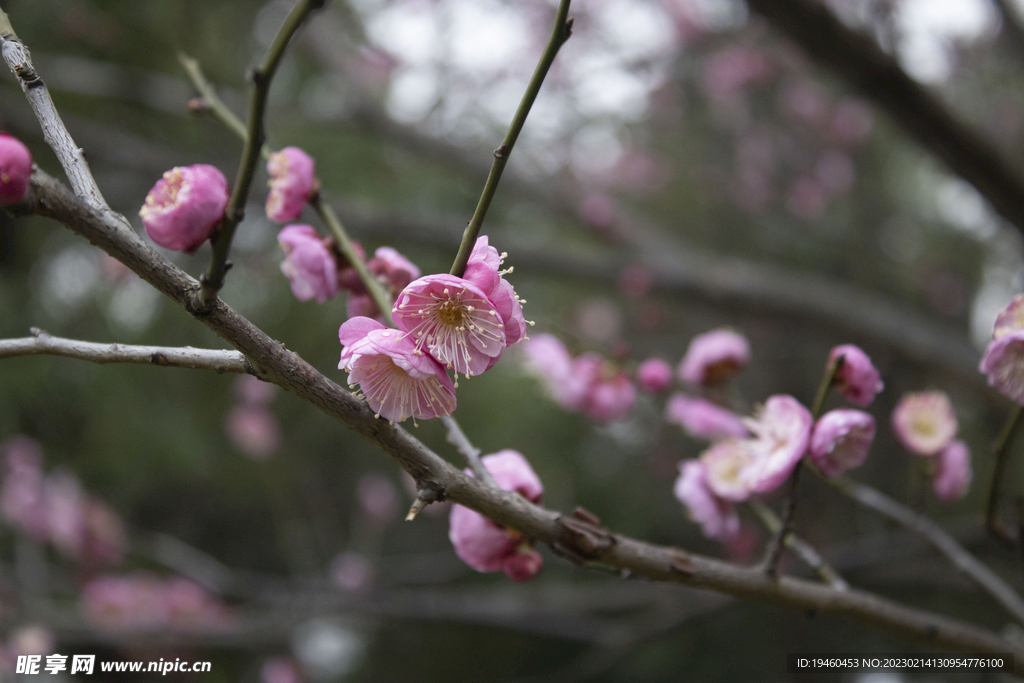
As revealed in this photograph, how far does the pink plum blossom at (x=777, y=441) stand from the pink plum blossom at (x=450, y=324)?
0.40 meters

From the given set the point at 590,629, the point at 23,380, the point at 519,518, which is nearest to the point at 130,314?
the point at 23,380

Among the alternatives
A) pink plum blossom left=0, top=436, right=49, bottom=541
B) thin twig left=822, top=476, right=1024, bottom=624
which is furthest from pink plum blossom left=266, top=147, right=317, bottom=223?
pink plum blossom left=0, top=436, right=49, bottom=541

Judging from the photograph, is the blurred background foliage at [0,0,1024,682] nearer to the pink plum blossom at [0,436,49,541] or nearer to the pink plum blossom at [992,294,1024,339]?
the pink plum blossom at [0,436,49,541]

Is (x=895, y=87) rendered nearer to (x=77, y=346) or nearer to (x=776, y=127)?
(x=77, y=346)

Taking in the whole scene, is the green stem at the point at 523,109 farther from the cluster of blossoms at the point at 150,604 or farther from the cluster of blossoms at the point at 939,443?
the cluster of blossoms at the point at 150,604

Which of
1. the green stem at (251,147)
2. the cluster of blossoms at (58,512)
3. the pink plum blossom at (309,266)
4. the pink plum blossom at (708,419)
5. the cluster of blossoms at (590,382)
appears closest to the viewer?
the green stem at (251,147)

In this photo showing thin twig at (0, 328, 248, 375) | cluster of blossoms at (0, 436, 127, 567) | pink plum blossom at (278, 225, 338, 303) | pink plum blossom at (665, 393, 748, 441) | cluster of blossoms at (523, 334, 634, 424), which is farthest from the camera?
cluster of blossoms at (0, 436, 127, 567)

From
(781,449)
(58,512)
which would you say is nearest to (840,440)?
(781,449)

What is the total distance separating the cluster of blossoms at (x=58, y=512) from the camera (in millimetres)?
2488

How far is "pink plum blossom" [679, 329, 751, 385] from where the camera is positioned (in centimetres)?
113

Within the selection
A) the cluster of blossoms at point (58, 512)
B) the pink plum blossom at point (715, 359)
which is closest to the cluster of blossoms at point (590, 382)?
the pink plum blossom at point (715, 359)

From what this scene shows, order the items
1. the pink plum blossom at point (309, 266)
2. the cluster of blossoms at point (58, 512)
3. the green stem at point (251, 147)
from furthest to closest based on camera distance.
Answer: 1. the cluster of blossoms at point (58, 512)
2. the pink plum blossom at point (309, 266)
3. the green stem at point (251, 147)

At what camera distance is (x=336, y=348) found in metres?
2.92

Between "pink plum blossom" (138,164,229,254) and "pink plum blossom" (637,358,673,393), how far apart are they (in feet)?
2.89
